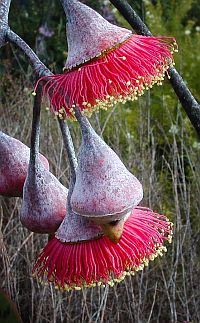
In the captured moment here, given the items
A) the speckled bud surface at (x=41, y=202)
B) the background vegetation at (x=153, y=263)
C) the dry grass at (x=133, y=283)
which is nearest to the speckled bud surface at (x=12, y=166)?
the speckled bud surface at (x=41, y=202)

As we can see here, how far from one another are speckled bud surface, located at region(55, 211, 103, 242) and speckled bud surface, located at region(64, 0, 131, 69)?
6.4 inches

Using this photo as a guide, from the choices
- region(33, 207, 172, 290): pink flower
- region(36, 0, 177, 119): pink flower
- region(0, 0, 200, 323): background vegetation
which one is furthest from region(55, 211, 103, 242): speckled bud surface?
region(0, 0, 200, 323): background vegetation

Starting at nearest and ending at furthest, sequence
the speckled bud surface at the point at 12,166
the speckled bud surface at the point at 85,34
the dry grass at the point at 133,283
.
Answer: the speckled bud surface at the point at 85,34, the speckled bud surface at the point at 12,166, the dry grass at the point at 133,283

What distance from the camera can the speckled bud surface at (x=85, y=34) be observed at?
0.62 m

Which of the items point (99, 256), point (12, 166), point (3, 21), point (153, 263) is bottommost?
point (153, 263)

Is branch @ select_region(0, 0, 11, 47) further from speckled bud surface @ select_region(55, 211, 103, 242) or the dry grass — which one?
the dry grass

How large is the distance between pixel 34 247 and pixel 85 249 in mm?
1893

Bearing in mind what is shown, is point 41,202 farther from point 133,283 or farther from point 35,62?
point 133,283

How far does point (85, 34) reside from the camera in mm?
623

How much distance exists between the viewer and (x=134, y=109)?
13.2 ft

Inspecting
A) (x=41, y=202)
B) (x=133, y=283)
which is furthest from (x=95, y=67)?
(x=133, y=283)

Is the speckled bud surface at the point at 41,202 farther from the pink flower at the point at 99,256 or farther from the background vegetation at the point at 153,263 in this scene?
the background vegetation at the point at 153,263

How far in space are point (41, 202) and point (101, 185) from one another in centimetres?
11

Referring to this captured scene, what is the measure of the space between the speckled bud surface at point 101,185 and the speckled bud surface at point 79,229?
47 mm
